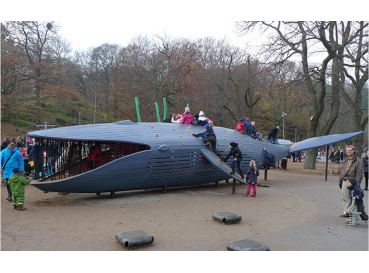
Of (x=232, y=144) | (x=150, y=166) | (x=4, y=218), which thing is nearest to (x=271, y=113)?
(x=232, y=144)

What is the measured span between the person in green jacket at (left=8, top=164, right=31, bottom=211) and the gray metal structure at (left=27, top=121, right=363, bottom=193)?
1.61 ft

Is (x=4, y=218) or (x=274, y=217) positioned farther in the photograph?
A: (x=274, y=217)

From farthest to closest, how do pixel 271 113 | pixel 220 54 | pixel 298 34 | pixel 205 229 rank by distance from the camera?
pixel 271 113
pixel 220 54
pixel 298 34
pixel 205 229

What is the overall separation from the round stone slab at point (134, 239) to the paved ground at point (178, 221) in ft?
0.46

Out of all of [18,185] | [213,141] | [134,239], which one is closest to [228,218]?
[134,239]

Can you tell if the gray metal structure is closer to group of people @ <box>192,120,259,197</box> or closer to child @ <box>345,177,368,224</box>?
group of people @ <box>192,120,259,197</box>

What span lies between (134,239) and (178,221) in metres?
2.35

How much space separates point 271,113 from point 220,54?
636 inches

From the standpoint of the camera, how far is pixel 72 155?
35.7ft

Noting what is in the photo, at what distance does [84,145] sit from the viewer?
35.4 ft

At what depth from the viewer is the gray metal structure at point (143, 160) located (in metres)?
9.84

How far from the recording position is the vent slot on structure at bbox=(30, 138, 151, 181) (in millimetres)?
10344

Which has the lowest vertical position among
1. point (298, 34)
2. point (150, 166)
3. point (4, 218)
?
point (4, 218)
